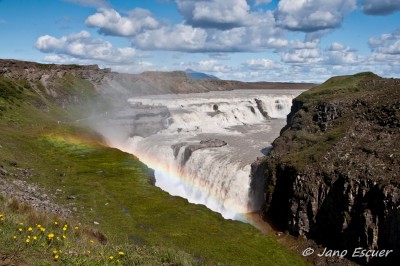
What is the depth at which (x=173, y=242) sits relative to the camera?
3303cm

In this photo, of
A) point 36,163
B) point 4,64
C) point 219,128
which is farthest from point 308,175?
point 4,64

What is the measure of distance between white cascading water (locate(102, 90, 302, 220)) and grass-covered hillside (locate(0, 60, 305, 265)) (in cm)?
748

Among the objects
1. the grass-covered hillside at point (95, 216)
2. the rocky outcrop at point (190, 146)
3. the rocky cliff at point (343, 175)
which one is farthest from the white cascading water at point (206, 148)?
the grass-covered hillside at point (95, 216)

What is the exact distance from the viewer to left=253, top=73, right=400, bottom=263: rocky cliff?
33.2 metres

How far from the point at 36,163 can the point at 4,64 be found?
82663 millimetres

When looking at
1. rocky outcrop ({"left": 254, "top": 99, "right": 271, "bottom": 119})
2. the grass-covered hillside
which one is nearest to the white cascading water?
rocky outcrop ({"left": 254, "top": 99, "right": 271, "bottom": 119})

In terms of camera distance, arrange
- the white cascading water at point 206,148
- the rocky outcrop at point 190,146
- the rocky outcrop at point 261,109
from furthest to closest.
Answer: the rocky outcrop at point 261,109
the rocky outcrop at point 190,146
the white cascading water at point 206,148

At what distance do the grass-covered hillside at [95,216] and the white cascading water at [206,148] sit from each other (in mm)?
7479

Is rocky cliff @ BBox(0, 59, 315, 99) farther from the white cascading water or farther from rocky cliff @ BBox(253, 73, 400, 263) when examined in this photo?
rocky cliff @ BBox(253, 73, 400, 263)

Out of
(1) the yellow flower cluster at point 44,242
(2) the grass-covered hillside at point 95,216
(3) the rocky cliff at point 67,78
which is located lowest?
(2) the grass-covered hillside at point 95,216

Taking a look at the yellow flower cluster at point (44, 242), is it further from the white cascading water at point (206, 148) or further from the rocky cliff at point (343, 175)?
the white cascading water at point (206, 148)

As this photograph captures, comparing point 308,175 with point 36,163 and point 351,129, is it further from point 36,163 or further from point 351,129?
point 36,163

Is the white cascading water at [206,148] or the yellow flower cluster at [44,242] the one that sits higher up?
the yellow flower cluster at [44,242]

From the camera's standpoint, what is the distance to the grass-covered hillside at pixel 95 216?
14.9 metres
